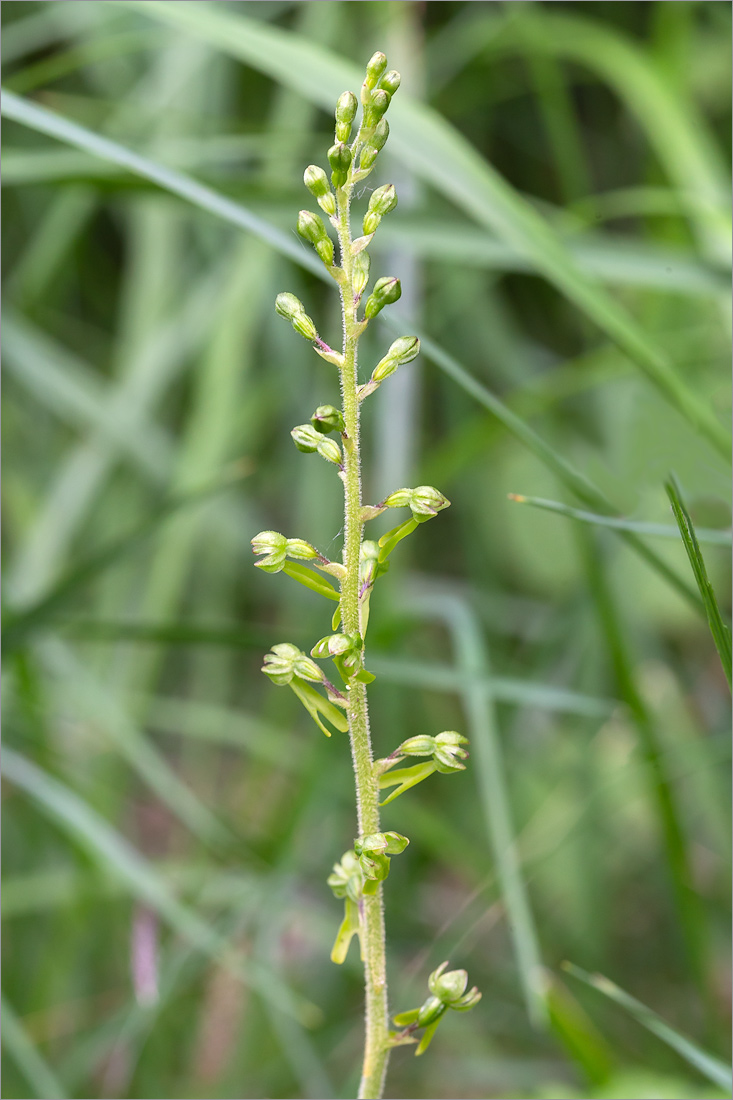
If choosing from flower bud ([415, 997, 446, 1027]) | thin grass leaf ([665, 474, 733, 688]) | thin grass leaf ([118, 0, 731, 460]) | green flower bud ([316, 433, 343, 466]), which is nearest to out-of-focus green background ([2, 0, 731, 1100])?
thin grass leaf ([118, 0, 731, 460])

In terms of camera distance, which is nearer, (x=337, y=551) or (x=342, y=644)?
(x=342, y=644)

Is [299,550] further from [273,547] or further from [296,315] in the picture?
[296,315]

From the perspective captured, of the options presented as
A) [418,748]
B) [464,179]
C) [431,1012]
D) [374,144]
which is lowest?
[431,1012]

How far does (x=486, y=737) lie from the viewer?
124cm

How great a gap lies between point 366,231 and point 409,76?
2011 mm

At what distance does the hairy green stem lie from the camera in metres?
0.45

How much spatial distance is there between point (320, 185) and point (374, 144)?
4 centimetres

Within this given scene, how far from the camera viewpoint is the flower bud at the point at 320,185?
505 millimetres

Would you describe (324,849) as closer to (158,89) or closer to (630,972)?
(630,972)

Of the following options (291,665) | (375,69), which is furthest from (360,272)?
(291,665)

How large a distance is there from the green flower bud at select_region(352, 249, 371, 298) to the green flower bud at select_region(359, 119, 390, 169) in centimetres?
6

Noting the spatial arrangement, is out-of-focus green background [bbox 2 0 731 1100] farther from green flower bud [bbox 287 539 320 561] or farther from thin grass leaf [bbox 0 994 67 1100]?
green flower bud [bbox 287 539 320 561]

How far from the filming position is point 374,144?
0.51m

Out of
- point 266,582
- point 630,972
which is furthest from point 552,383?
point 630,972
